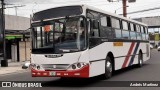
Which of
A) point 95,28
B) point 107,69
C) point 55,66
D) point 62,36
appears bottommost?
point 107,69

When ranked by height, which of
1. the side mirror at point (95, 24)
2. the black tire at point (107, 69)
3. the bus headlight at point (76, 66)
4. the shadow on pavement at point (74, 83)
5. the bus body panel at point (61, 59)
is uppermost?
the side mirror at point (95, 24)

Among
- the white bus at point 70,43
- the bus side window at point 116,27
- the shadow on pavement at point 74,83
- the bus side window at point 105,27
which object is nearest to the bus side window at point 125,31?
the bus side window at point 116,27

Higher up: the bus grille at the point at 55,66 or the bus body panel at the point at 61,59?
the bus body panel at the point at 61,59

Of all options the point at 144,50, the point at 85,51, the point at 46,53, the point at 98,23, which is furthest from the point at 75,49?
the point at 144,50

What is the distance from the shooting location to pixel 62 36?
13250 millimetres

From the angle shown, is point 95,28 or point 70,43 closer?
point 70,43

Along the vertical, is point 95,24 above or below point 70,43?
above

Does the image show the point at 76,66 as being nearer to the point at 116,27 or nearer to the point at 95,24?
the point at 95,24

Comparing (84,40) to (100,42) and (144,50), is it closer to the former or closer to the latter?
(100,42)

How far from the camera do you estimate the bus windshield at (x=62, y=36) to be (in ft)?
42.9

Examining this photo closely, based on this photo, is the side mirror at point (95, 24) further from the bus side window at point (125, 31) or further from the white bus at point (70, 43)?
the bus side window at point (125, 31)

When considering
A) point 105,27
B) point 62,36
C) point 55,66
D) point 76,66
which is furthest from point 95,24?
point 55,66

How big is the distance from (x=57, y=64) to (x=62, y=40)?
0.91m

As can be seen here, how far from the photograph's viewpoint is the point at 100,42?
14648 millimetres
